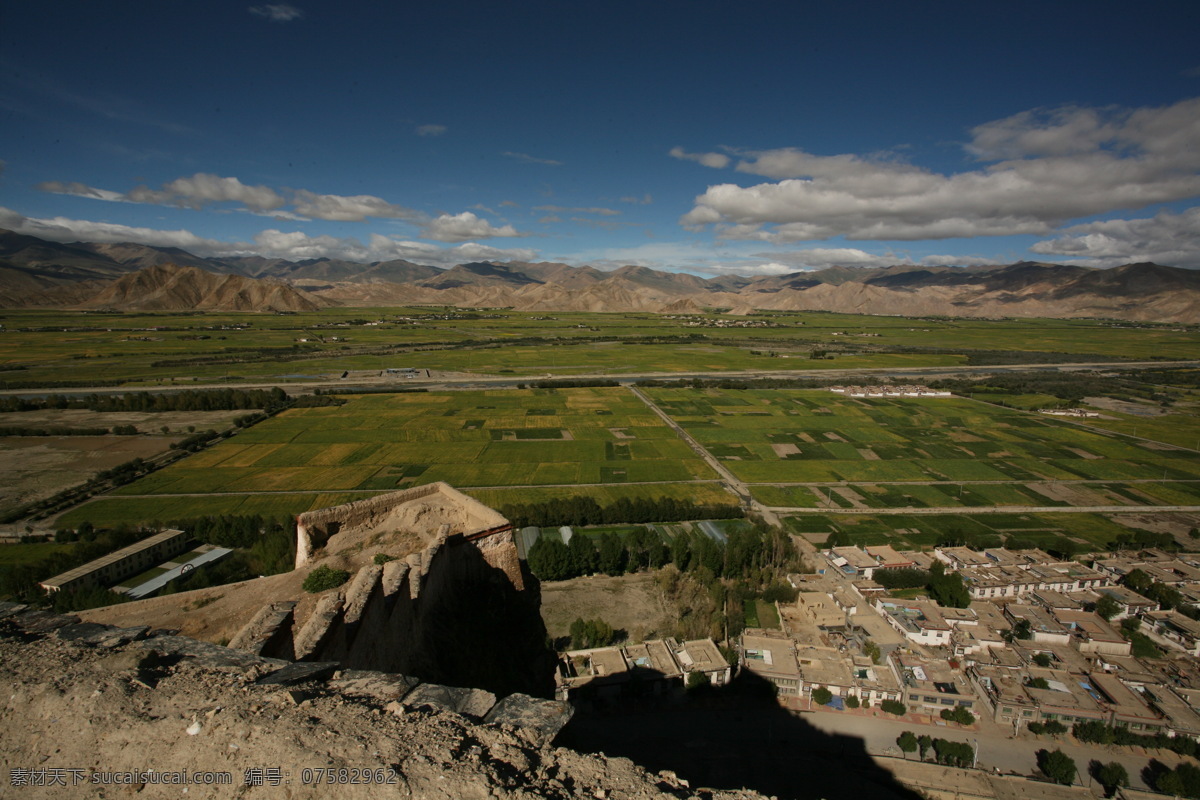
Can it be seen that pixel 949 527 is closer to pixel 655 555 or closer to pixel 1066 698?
pixel 1066 698

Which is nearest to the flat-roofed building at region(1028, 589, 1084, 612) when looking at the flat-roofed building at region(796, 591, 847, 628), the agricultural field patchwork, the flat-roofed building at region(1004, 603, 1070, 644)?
the flat-roofed building at region(1004, 603, 1070, 644)

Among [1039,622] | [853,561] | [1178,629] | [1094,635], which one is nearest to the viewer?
[1094,635]

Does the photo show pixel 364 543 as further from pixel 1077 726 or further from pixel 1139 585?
pixel 1139 585

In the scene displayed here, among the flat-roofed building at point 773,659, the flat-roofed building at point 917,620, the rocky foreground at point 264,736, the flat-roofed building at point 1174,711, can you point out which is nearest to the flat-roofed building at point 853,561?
the flat-roofed building at point 917,620

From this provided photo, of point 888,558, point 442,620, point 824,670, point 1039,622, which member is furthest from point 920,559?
point 442,620

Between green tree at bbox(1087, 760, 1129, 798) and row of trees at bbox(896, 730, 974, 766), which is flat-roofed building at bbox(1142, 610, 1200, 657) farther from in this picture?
row of trees at bbox(896, 730, 974, 766)

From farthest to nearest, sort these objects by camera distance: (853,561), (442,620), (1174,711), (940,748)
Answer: (853,561), (1174,711), (940,748), (442,620)
